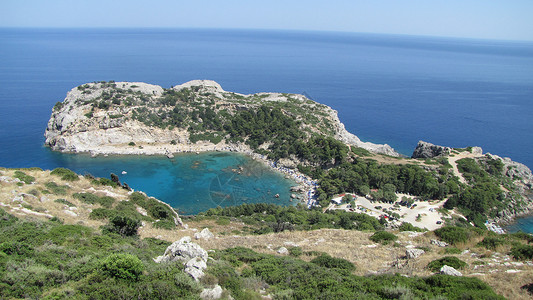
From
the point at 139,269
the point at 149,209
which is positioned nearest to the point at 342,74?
the point at 149,209

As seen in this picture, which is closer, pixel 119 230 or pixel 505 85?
pixel 119 230

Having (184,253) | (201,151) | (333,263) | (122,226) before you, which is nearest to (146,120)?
(201,151)

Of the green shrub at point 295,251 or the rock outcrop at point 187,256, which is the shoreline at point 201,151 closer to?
the green shrub at point 295,251

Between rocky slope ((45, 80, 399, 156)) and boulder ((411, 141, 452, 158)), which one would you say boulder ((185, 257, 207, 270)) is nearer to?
rocky slope ((45, 80, 399, 156))

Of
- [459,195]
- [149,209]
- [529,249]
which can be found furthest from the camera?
[459,195]

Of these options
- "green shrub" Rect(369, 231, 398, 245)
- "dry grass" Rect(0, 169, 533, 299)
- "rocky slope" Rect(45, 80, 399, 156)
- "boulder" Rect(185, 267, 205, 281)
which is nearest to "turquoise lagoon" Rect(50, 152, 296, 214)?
"rocky slope" Rect(45, 80, 399, 156)

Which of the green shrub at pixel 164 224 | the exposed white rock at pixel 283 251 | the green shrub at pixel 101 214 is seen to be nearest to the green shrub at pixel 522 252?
the exposed white rock at pixel 283 251

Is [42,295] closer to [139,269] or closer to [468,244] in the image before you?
[139,269]
